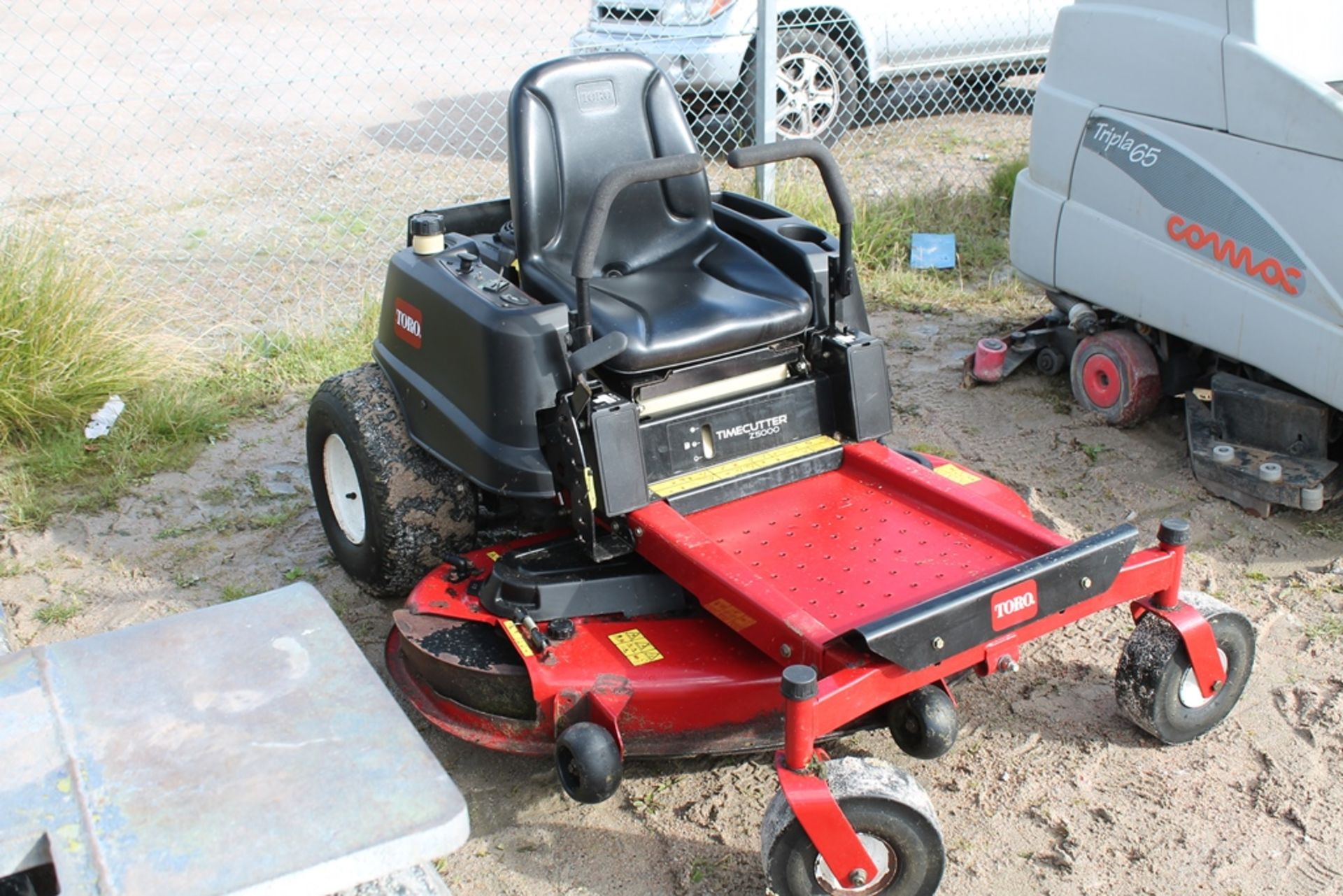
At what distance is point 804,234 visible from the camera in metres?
3.44

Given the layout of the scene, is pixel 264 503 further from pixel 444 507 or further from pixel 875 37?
pixel 875 37

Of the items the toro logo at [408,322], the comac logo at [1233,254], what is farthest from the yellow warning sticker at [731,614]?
the comac logo at [1233,254]

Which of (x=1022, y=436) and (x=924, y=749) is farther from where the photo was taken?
(x=1022, y=436)

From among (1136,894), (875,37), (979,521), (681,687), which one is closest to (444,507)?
(681,687)

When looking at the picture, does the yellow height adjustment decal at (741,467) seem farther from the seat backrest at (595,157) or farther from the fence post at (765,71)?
the fence post at (765,71)

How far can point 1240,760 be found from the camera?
9.23ft

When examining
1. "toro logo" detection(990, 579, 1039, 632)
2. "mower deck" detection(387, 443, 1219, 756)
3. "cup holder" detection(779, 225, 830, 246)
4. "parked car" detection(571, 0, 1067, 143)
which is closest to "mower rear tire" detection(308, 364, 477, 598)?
"mower deck" detection(387, 443, 1219, 756)

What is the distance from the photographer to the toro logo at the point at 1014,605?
8.12ft

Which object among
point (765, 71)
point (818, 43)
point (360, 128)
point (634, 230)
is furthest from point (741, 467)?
point (360, 128)

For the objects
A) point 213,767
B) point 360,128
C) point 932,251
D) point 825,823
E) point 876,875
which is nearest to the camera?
point 213,767

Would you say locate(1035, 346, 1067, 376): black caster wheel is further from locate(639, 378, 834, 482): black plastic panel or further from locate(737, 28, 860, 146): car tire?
locate(737, 28, 860, 146): car tire

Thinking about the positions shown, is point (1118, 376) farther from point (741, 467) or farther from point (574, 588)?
point (574, 588)

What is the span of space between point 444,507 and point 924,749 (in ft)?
4.56

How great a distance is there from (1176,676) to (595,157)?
185 cm
